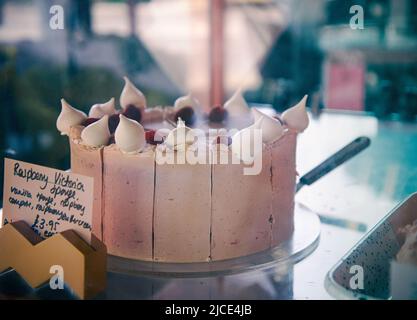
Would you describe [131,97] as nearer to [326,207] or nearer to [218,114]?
[218,114]

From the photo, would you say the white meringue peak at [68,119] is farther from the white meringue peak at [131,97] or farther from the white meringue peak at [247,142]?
the white meringue peak at [247,142]

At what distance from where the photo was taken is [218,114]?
1.66 m

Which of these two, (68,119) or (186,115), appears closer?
(68,119)

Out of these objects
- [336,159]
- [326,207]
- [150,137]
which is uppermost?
[150,137]

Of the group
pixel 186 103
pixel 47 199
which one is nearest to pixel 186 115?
pixel 186 103

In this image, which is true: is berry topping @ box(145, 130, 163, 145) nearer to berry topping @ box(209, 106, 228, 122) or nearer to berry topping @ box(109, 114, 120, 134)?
berry topping @ box(109, 114, 120, 134)

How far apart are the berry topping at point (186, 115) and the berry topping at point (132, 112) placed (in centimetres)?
11

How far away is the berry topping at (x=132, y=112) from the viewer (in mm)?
1558

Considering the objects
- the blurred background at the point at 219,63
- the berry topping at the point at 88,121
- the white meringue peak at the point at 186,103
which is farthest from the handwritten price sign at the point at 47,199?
the blurred background at the point at 219,63

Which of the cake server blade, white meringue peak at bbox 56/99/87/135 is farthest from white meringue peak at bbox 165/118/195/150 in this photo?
the cake server blade

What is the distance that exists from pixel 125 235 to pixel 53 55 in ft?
10.8

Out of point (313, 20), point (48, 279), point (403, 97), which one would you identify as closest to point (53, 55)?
point (313, 20)

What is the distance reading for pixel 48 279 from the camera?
3.59 ft

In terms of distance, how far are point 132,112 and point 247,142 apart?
1.54 ft
